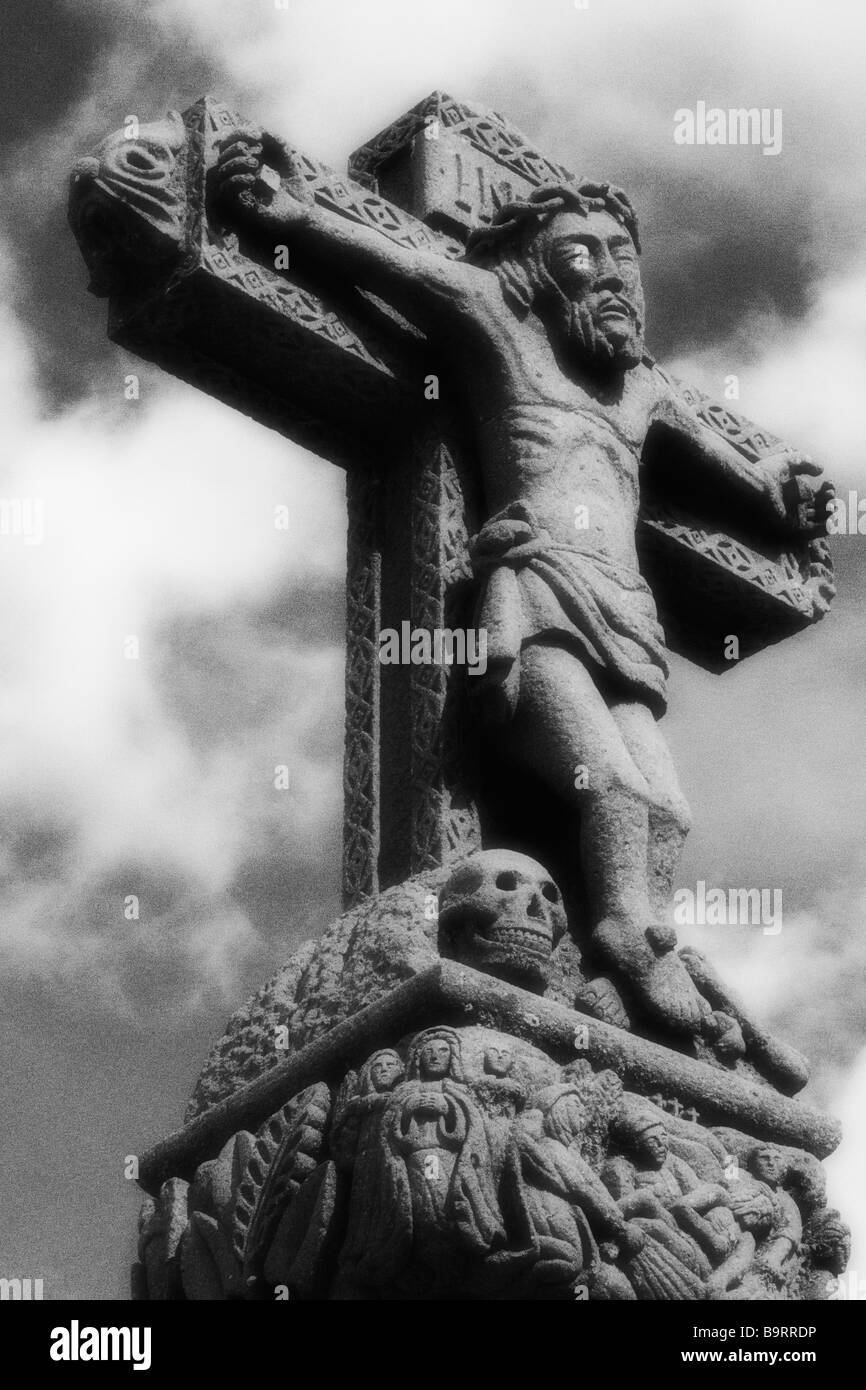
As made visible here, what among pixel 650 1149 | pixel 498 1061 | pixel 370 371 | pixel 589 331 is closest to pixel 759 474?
pixel 589 331

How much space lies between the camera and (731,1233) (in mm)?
7648

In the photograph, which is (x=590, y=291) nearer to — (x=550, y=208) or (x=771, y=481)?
(x=550, y=208)

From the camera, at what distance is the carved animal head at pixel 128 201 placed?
28.8ft

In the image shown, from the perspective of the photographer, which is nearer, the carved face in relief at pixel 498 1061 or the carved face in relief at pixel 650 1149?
the carved face in relief at pixel 498 1061

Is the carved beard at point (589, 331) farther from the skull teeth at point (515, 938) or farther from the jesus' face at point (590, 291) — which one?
the skull teeth at point (515, 938)

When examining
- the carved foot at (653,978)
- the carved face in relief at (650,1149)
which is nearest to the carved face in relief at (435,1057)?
the carved face in relief at (650,1149)

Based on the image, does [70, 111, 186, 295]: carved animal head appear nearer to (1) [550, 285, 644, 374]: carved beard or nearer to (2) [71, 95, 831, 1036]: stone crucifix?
(2) [71, 95, 831, 1036]: stone crucifix

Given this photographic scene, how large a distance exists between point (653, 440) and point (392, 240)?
4.18 ft

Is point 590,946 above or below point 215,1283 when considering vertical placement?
above

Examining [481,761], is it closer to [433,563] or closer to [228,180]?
[433,563]

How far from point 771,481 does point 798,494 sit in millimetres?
131

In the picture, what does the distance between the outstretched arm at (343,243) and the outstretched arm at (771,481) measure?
1098 millimetres

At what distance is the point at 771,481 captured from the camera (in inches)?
410
